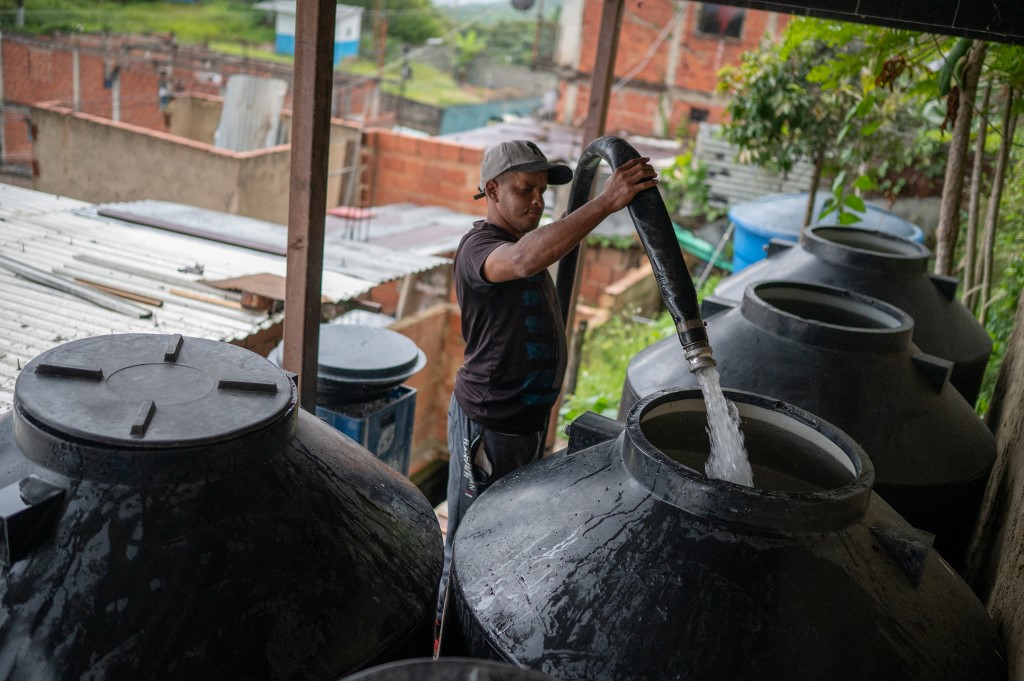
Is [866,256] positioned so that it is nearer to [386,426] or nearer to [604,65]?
[604,65]

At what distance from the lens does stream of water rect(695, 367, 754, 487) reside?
2246 millimetres

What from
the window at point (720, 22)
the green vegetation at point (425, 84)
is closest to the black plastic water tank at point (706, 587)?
the window at point (720, 22)

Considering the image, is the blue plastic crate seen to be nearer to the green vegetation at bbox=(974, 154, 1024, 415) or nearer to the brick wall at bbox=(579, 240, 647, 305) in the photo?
the green vegetation at bbox=(974, 154, 1024, 415)

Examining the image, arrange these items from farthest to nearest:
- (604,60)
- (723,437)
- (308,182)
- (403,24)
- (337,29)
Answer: (403,24), (337,29), (604,60), (308,182), (723,437)

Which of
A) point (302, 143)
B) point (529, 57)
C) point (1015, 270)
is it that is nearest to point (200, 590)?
point (302, 143)

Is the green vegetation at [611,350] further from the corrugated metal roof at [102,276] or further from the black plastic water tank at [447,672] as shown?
the black plastic water tank at [447,672]

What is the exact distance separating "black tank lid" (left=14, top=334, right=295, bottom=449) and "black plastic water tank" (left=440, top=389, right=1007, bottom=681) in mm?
674

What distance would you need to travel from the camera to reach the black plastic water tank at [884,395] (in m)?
2.94

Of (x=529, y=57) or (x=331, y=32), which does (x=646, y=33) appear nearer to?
(x=529, y=57)

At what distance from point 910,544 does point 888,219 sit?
333 inches

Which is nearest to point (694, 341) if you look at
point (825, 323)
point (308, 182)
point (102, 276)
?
point (825, 323)

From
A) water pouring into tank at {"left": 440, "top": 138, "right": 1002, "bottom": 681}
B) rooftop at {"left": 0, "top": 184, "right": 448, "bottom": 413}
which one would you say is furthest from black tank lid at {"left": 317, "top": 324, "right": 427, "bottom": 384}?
water pouring into tank at {"left": 440, "top": 138, "right": 1002, "bottom": 681}

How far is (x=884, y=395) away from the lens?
3021 mm

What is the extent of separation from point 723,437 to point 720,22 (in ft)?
75.4
